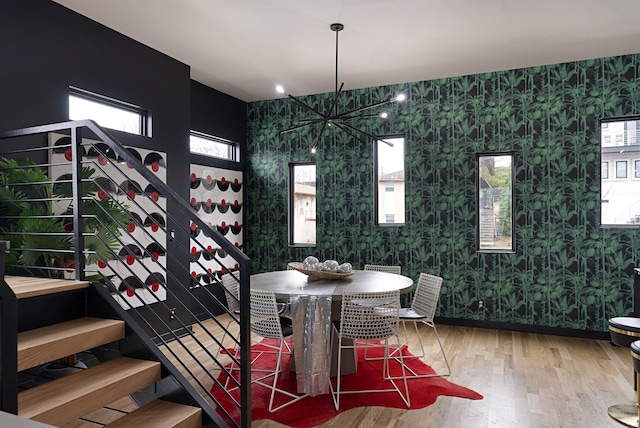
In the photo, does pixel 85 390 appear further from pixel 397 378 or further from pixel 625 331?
pixel 625 331

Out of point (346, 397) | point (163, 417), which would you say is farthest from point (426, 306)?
point (163, 417)

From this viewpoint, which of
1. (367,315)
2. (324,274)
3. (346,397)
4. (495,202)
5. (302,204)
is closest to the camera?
(367,315)

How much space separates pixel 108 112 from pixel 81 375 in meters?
2.97

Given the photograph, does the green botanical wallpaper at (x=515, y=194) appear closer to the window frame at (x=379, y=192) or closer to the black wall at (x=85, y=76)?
the window frame at (x=379, y=192)

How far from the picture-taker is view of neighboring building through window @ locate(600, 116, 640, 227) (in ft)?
15.8

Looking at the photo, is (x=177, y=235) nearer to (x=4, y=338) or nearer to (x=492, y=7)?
(x=4, y=338)

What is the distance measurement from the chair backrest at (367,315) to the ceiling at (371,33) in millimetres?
2343

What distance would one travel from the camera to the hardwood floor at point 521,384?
115 inches

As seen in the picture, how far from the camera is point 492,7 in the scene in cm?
366

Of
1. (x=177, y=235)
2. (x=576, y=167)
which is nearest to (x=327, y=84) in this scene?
(x=177, y=235)

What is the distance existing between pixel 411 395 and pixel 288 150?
4.05 metres

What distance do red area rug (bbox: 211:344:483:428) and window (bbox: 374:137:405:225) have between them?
2.36 m

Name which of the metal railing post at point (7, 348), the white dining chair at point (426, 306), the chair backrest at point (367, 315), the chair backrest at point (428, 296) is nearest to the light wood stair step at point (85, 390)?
the metal railing post at point (7, 348)

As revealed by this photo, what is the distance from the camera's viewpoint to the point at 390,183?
19.4 feet
